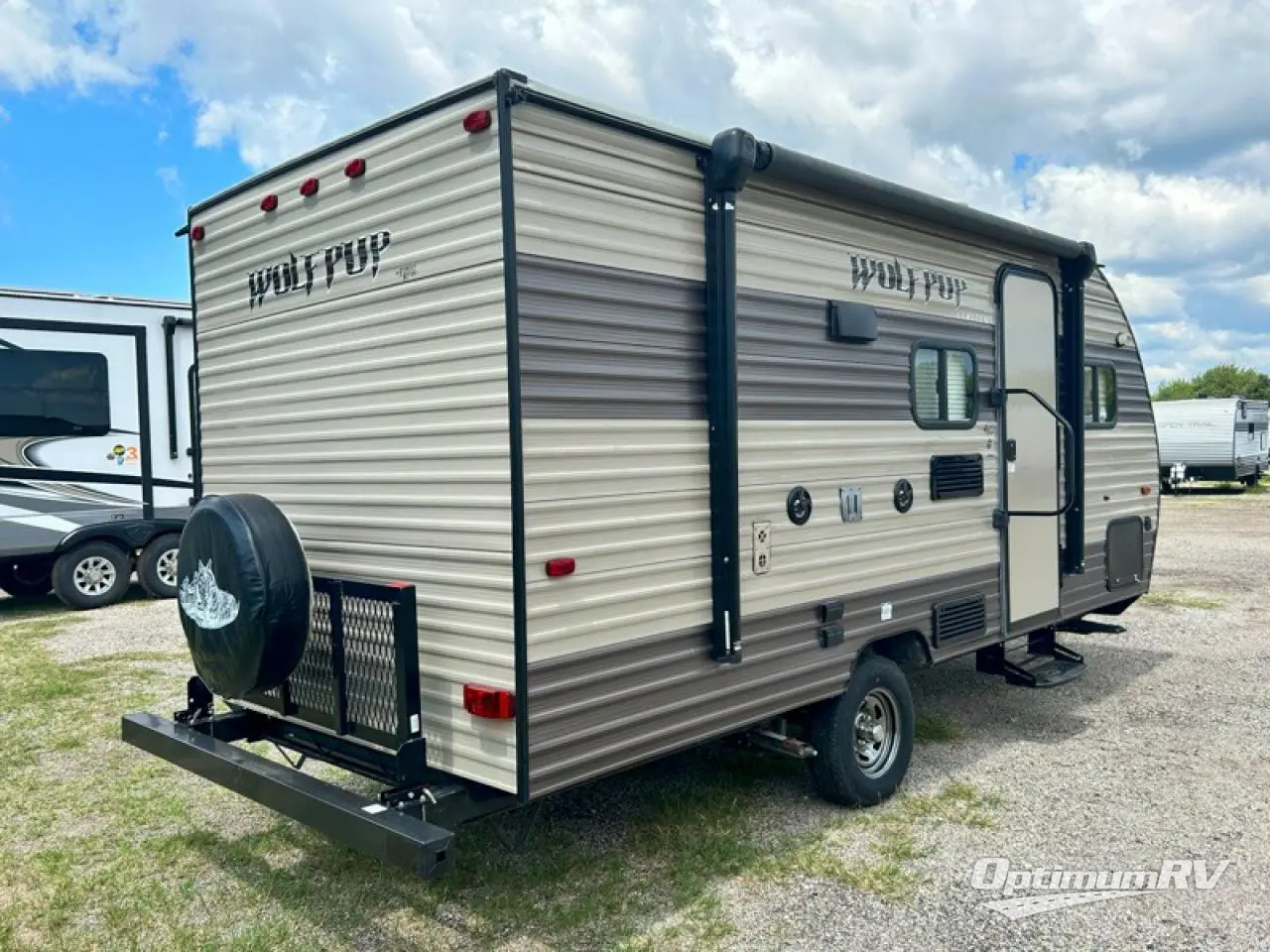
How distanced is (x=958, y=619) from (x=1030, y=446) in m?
1.27

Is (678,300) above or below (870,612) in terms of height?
above

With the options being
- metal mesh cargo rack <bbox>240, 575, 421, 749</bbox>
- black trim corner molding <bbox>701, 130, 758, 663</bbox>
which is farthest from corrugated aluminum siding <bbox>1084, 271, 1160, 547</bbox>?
metal mesh cargo rack <bbox>240, 575, 421, 749</bbox>

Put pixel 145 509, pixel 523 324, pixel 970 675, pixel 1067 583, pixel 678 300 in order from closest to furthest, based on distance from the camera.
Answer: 1. pixel 523 324
2. pixel 678 300
3. pixel 1067 583
4. pixel 970 675
5. pixel 145 509

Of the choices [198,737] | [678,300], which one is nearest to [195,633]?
[198,737]

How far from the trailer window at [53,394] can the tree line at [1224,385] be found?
65.4 metres

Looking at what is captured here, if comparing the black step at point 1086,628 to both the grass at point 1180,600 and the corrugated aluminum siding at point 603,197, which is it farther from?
the corrugated aluminum siding at point 603,197

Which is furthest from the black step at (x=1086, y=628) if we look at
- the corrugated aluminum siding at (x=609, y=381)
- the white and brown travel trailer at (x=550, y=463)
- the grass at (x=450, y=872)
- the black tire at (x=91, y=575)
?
the black tire at (x=91, y=575)

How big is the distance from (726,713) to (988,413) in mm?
2553

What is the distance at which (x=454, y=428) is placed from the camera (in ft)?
11.7

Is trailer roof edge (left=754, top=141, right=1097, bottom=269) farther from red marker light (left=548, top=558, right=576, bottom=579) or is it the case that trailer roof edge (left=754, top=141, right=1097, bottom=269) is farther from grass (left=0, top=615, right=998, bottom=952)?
grass (left=0, top=615, right=998, bottom=952)

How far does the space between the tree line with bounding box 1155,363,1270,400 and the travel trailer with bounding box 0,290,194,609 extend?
64.8 m

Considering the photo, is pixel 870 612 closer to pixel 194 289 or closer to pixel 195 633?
pixel 195 633

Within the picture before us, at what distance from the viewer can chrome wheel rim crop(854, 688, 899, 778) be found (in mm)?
4969

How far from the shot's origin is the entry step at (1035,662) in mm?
6297
